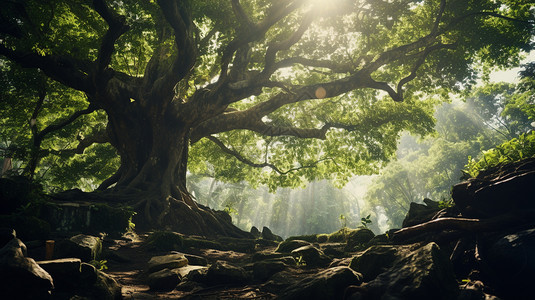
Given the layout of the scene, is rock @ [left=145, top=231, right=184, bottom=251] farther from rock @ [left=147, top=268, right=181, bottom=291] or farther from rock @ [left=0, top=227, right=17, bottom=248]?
rock @ [left=0, top=227, right=17, bottom=248]

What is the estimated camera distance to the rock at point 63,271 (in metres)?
2.85

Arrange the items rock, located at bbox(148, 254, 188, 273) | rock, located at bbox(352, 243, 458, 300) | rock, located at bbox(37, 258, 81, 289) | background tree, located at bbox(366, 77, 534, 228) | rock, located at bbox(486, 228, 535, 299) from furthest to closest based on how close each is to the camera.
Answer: background tree, located at bbox(366, 77, 534, 228), rock, located at bbox(148, 254, 188, 273), rock, located at bbox(37, 258, 81, 289), rock, located at bbox(352, 243, 458, 300), rock, located at bbox(486, 228, 535, 299)

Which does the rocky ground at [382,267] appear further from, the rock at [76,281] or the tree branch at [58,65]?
the tree branch at [58,65]

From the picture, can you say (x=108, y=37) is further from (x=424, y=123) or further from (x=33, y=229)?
(x=424, y=123)

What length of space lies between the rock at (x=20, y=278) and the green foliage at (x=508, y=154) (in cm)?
607

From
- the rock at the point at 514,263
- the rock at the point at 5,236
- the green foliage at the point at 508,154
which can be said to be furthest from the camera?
the green foliage at the point at 508,154

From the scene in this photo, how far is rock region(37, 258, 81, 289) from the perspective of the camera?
285 cm

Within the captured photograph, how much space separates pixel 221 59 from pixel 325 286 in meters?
9.74

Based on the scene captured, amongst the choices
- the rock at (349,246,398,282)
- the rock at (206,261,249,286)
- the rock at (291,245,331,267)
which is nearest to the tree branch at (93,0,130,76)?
the rock at (206,261,249,286)

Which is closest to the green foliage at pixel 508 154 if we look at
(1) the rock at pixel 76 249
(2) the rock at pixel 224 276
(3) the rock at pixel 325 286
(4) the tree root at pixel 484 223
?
(4) the tree root at pixel 484 223

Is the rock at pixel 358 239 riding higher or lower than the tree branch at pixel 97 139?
lower

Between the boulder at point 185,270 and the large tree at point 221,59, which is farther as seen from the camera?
the large tree at point 221,59

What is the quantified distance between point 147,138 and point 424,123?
13.6 meters

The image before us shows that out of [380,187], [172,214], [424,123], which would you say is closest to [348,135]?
[424,123]
